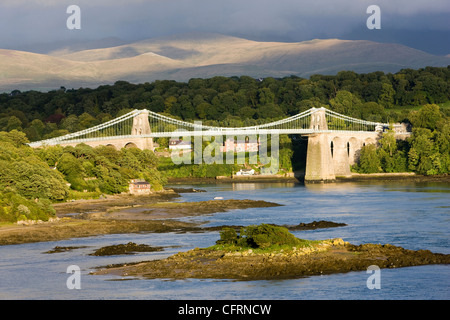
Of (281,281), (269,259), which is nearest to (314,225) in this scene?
(269,259)

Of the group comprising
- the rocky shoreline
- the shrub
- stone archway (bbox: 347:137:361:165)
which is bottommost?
the rocky shoreline

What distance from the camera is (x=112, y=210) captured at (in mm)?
49031

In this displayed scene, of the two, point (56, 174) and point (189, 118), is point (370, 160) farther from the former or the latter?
point (56, 174)

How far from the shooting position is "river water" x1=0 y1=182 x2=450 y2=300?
22891 mm

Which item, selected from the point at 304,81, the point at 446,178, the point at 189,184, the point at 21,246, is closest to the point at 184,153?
the point at 189,184

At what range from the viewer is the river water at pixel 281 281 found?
2289 cm

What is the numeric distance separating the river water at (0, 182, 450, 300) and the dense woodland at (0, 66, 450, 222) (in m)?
9.72

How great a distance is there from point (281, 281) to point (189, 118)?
109m

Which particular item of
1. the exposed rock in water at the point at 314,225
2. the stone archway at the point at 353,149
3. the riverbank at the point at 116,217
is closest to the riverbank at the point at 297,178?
the stone archway at the point at 353,149

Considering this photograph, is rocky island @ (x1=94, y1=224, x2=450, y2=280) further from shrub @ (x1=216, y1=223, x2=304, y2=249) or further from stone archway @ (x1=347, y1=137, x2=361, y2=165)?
stone archway @ (x1=347, y1=137, x2=361, y2=165)

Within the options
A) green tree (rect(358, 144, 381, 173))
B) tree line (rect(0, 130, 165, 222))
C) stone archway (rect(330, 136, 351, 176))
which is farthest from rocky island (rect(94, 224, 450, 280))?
stone archway (rect(330, 136, 351, 176))

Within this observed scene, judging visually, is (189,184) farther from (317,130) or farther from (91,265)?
(91,265)

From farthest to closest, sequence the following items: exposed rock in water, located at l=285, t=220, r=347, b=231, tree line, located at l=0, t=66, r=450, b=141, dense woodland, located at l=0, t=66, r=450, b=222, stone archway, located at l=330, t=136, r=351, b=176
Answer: tree line, located at l=0, t=66, r=450, b=141 → stone archway, located at l=330, t=136, r=351, b=176 → dense woodland, located at l=0, t=66, r=450, b=222 → exposed rock in water, located at l=285, t=220, r=347, b=231

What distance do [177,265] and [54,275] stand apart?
174 inches
